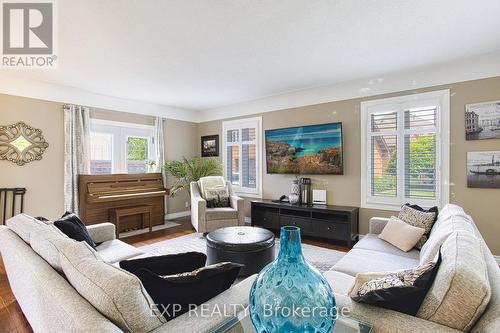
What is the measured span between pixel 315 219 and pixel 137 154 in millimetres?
4005

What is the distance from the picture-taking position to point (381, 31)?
8.94ft

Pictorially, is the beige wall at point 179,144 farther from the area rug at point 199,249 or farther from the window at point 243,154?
the area rug at point 199,249

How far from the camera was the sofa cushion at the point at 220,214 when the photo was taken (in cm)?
452

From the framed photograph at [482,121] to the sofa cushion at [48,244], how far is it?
4.43 metres

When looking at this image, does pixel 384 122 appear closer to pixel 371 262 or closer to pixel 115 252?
pixel 371 262

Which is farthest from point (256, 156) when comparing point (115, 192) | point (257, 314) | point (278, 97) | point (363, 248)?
point (257, 314)

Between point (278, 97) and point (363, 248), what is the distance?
350cm

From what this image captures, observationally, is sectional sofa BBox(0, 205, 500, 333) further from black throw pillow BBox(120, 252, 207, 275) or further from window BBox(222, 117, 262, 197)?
window BBox(222, 117, 262, 197)

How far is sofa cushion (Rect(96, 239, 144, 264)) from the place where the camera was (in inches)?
93.8

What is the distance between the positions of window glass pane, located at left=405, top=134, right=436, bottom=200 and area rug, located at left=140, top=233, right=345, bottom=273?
144cm

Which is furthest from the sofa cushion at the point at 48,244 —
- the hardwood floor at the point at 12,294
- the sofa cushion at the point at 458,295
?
the sofa cushion at the point at 458,295

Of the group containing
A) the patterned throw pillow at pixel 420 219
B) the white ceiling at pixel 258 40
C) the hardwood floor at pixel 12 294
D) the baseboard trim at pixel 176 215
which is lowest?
the hardwood floor at pixel 12 294

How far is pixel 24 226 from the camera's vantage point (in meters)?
1.88

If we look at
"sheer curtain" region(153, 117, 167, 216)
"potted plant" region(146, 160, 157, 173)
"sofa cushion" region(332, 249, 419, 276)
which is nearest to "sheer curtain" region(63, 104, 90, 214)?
"potted plant" region(146, 160, 157, 173)
